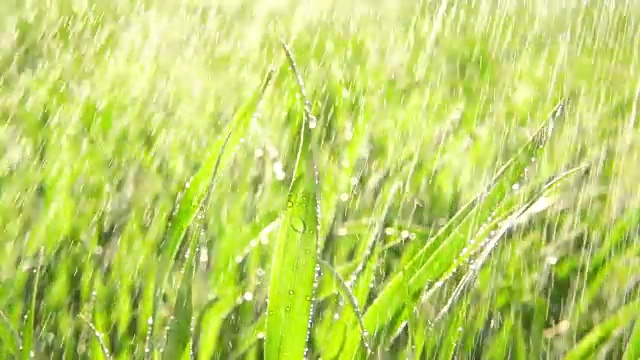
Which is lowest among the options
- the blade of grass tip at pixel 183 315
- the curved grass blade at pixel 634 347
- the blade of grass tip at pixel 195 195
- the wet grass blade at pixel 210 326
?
the curved grass blade at pixel 634 347

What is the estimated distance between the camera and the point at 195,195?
0.51 m

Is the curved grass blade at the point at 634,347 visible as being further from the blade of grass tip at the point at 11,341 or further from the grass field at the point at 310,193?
the blade of grass tip at the point at 11,341

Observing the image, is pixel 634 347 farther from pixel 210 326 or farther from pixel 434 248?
pixel 210 326

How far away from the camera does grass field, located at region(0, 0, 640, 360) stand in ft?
1.67

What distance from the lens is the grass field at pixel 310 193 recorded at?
1.67 ft

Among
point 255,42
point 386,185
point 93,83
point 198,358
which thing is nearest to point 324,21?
point 255,42

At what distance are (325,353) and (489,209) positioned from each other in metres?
0.17

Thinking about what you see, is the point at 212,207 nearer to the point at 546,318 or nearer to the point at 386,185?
the point at 386,185

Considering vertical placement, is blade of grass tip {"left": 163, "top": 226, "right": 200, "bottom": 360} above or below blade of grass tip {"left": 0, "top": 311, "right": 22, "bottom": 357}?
above

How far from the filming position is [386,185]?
707 millimetres

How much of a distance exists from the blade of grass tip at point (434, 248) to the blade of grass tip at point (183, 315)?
0.38 ft

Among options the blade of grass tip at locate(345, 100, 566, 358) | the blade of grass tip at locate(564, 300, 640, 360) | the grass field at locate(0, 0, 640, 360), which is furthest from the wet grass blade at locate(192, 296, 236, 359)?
the blade of grass tip at locate(564, 300, 640, 360)

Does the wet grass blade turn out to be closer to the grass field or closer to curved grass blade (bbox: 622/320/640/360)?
the grass field

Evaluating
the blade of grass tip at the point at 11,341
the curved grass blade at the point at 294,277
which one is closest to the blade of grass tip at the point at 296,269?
the curved grass blade at the point at 294,277
